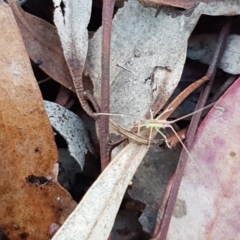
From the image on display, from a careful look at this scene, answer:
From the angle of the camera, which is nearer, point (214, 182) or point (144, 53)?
point (214, 182)

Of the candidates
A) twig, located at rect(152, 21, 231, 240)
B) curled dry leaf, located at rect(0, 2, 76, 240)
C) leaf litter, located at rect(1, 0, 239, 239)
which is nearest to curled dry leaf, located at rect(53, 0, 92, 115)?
leaf litter, located at rect(1, 0, 239, 239)

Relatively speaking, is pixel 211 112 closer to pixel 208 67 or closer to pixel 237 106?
pixel 237 106

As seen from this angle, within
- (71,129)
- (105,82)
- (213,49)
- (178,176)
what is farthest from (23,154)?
(213,49)

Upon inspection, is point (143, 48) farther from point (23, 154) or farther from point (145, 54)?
point (23, 154)

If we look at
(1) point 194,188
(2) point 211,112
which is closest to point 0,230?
(1) point 194,188

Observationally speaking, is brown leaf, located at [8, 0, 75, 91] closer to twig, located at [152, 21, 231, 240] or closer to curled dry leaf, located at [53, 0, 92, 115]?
curled dry leaf, located at [53, 0, 92, 115]

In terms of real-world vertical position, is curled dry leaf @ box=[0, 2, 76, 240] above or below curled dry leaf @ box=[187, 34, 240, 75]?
below
